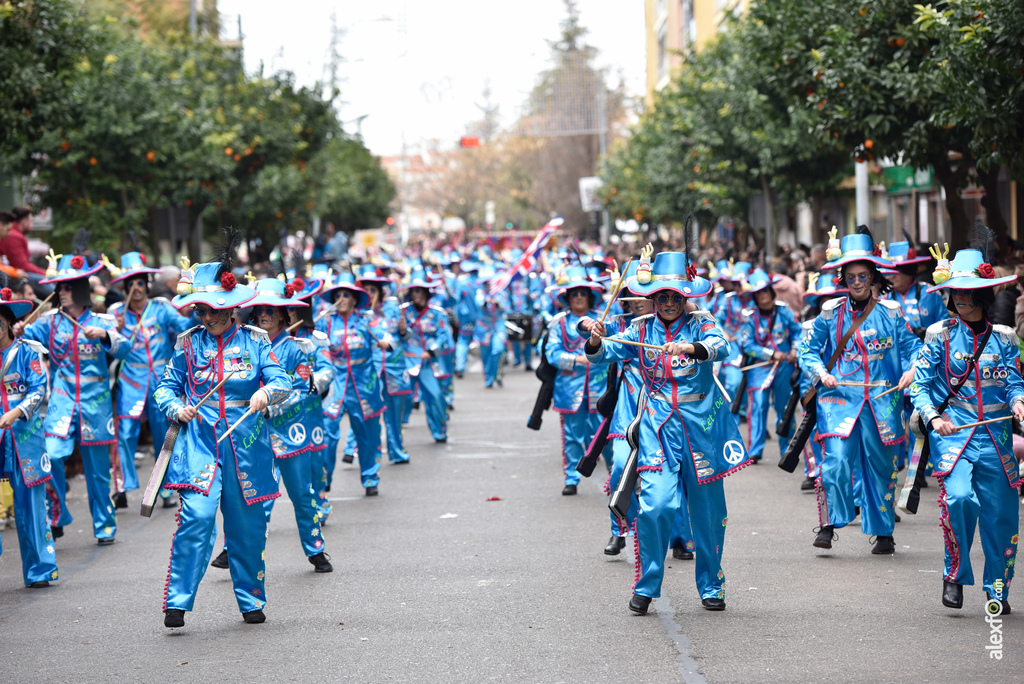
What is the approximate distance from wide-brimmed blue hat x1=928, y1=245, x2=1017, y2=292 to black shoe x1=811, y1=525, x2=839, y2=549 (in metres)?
2.26

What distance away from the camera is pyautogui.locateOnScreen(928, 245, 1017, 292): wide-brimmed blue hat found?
7391 millimetres

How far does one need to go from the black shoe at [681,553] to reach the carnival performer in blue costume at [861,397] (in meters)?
0.88

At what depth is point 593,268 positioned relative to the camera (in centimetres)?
1390

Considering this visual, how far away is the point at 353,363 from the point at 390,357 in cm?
129

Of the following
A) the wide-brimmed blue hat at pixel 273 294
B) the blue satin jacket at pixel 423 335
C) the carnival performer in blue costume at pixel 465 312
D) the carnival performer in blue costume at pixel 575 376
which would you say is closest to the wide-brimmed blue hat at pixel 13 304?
the wide-brimmed blue hat at pixel 273 294

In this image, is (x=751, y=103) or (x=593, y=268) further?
(x=751, y=103)

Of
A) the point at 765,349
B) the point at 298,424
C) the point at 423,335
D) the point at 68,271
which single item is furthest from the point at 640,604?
the point at 423,335

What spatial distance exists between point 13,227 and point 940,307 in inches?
413

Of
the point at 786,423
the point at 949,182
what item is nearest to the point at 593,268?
the point at 786,423

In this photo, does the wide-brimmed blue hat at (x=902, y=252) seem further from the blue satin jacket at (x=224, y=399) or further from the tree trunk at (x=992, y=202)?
the blue satin jacket at (x=224, y=399)

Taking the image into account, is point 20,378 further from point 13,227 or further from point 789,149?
point 789,149

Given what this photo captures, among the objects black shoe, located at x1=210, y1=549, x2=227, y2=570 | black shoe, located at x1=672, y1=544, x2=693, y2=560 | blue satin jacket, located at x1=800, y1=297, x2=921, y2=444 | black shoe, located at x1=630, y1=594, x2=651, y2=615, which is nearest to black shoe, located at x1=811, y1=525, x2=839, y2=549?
blue satin jacket, located at x1=800, y1=297, x2=921, y2=444

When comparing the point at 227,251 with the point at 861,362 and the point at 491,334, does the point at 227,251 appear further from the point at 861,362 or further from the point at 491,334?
the point at 491,334

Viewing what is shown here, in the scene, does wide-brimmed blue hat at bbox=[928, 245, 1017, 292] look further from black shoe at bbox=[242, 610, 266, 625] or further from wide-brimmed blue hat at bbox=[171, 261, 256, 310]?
black shoe at bbox=[242, 610, 266, 625]
